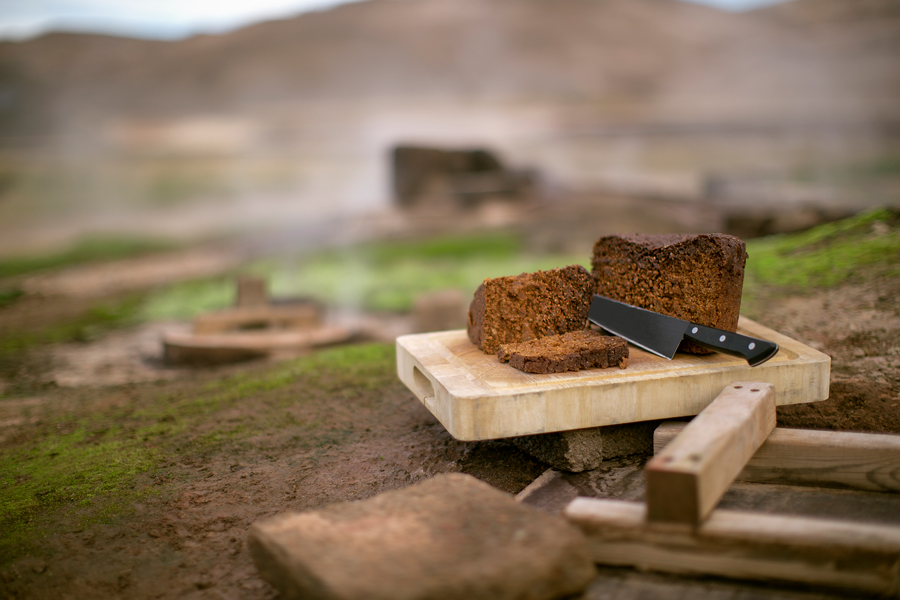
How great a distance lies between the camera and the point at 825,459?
2.15 metres

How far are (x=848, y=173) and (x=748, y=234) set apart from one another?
10.8 meters

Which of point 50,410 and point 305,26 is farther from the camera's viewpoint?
point 305,26

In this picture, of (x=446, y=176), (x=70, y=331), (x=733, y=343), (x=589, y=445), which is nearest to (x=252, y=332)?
(x=70, y=331)

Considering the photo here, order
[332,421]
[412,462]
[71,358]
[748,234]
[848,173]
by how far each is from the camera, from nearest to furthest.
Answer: [412,462] < [332,421] < [71,358] < [748,234] < [848,173]

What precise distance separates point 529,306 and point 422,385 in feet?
1.66

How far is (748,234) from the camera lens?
7.28 metres

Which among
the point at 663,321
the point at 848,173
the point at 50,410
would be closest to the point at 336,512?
the point at 663,321

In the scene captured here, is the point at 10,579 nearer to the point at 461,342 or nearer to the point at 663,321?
the point at 461,342

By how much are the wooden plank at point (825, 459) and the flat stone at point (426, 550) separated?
2.60 feet

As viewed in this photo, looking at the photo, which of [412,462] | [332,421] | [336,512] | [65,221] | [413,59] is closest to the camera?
[336,512]

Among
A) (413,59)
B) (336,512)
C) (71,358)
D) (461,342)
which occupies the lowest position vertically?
(71,358)

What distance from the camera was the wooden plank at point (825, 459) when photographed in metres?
2.09

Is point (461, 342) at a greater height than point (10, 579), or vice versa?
point (461, 342)

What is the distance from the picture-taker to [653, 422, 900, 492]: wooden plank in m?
2.09
